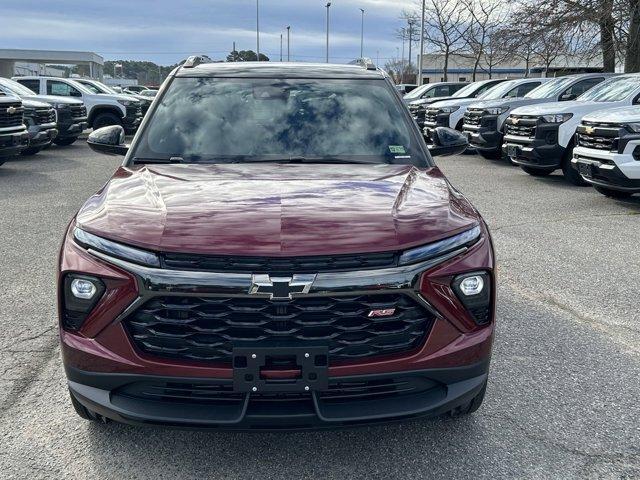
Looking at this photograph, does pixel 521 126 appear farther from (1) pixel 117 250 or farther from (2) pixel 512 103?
(1) pixel 117 250

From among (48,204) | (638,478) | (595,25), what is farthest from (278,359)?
(595,25)

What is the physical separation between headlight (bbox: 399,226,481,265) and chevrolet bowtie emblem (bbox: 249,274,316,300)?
0.39 meters

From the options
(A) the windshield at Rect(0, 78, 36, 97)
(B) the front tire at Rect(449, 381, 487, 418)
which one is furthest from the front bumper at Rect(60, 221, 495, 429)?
(A) the windshield at Rect(0, 78, 36, 97)

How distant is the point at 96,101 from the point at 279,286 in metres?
19.0

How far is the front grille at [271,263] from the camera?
2.31 meters

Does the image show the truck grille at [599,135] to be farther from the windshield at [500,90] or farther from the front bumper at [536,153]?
the windshield at [500,90]

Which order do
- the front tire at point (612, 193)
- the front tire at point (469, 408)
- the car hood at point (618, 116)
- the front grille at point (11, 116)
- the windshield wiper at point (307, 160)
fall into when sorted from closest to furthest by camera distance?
1. the front tire at point (469, 408)
2. the windshield wiper at point (307, 160)
3. the car hood at point (618, 116)
4. the front tire at point (612, 193)
5. the front grille at point (11, 116)

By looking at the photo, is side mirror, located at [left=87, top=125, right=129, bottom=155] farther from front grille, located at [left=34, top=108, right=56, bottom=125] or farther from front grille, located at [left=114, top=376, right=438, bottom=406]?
front grille, located at [left=34, top=108, right=56, bottom=125]

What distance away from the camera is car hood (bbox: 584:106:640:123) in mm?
8320

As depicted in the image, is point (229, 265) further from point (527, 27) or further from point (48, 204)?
point (527, 27)

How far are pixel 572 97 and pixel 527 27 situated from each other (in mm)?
9543

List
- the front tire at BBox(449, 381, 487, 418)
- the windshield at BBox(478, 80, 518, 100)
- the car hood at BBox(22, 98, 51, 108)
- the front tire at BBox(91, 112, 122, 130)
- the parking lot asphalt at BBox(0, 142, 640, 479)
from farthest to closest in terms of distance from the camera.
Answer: the front tire at BBox(91, 112, 122, 130) → the windshield at BBox(478, 80, 518, 100) → the car hood at BBox(22, 98, 51, 108) → the front tire at BBox(449, 381, 487, 418) → the parking lot asphalt at BBox(0, 142, 640, 479)

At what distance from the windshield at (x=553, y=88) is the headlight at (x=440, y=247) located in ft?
38.7

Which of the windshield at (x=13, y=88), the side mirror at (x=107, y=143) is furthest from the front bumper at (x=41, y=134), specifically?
the side mirror at (x=107, y=143)
